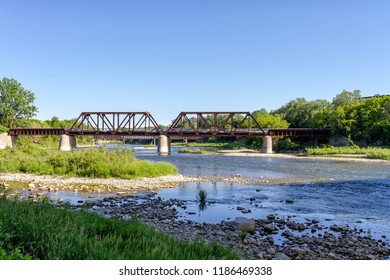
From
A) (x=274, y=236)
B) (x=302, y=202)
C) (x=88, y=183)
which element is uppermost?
(x=88, y=183)

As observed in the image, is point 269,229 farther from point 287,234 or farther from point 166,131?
point 166,131

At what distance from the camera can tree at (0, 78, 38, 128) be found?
103 m

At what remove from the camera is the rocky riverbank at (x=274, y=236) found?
414 inches

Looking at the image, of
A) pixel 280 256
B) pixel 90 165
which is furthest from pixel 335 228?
pixel 90 165

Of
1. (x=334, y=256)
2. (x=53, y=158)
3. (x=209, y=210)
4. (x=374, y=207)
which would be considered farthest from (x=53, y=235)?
(x=53, y=158)

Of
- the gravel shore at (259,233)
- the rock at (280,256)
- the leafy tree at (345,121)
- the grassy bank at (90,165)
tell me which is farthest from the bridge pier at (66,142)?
the rock at (280,256)

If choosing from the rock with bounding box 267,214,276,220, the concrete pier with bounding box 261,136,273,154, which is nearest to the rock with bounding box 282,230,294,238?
the rock with bounding box 267,214,276,220

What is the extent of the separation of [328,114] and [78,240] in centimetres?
8930

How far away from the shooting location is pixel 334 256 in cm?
1033

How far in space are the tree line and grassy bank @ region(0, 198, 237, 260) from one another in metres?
76.6

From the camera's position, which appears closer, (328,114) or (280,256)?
(280,256)

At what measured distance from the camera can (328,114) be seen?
8788 cm

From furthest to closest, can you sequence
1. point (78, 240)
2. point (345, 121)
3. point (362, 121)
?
point (362, 121) < point (345, 121) < point (78, 240)

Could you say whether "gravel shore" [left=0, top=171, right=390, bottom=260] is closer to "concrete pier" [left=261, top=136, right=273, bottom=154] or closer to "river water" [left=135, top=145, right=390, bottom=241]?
"river water" [left=135, top=145, right=390, bottom=241]
